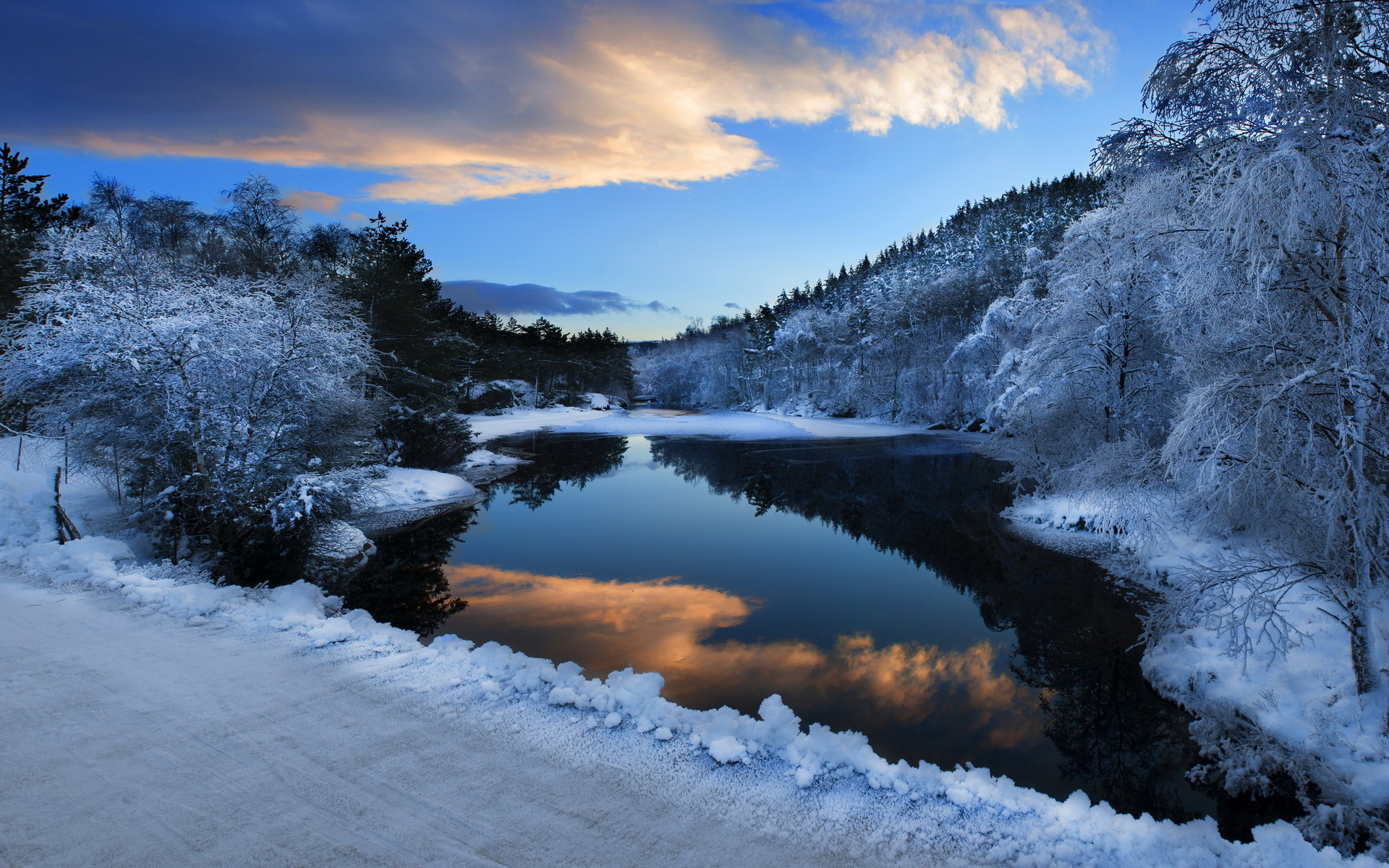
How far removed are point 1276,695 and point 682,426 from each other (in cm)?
4946

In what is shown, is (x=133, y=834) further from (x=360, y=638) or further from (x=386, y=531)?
(x=386, y=531)

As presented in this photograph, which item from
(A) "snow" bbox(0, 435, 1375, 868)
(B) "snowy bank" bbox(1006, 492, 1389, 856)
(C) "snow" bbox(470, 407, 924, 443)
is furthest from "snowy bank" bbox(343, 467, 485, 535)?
(C) "snow" bbox(470, 407, 924, 443)

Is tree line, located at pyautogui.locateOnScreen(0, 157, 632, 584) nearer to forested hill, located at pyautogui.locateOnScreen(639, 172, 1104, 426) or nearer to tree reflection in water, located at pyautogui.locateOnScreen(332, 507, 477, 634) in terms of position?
tree reflection in water, located at pyautogui.locateOnScreen(332, 507, 477, 634)

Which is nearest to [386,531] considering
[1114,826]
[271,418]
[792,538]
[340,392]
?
[340,392]

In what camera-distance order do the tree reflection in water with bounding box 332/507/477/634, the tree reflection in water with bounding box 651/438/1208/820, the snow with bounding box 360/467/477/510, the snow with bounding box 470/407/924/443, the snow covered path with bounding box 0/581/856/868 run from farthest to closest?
the snow with bounding box 470/407/924/443, the snow with bounding box 360/467/477/510, the tree reflection in water with bounding box 332/507/477/634, the tree reflection in water with bounding box 651/438/1208/820, the snow covered path with bounding box 0/581/856/868

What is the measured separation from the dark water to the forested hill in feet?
94.4

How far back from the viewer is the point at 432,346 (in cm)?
3089

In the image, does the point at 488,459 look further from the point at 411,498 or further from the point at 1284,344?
the point at 1284,344

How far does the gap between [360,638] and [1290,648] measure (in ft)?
37.8

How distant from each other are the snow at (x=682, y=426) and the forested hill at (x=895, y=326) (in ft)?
15.1

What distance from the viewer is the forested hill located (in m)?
55.1

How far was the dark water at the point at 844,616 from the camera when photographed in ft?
23.8

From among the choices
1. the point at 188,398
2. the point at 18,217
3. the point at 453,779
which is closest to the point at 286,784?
the point at 453,779

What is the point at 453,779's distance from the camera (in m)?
4.59
